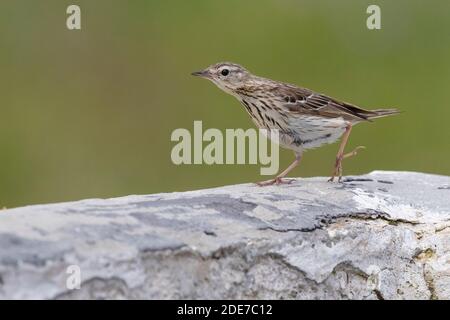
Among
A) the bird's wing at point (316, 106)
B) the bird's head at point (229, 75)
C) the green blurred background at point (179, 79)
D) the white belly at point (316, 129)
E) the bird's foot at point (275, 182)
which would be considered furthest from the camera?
the green blurred background at point (179, 79)

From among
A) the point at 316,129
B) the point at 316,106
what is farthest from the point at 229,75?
the point at 316,129

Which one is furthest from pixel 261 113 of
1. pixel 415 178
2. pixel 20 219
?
pixel 20 219

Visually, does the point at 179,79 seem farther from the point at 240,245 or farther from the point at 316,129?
the point at 240,245

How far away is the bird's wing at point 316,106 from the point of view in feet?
28.0

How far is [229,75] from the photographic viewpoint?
9086 mm

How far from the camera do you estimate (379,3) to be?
1678 centimetres

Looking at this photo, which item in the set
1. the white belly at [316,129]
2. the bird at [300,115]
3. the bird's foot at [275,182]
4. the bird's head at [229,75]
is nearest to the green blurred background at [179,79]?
the bird's head at [229,75]

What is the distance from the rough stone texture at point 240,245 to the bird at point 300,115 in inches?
41.1

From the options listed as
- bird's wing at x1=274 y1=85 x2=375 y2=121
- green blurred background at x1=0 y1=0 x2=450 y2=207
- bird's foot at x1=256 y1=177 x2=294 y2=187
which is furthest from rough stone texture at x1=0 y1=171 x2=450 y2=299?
green blurred background at x1=0 y1=0 x2=450 y2=207

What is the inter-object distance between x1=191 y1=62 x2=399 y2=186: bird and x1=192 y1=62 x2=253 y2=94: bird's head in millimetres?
93

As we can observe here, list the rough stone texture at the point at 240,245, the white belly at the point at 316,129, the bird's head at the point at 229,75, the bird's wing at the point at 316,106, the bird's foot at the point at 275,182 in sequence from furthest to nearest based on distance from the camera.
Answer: the bird's head at the point at 229,75
the bird's wing at the point at 316,106
the white belly at the point at 316,129
the bird's foot at the point at 275,182
the rough stone texture at the point at 240,245

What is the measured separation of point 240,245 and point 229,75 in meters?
3.48

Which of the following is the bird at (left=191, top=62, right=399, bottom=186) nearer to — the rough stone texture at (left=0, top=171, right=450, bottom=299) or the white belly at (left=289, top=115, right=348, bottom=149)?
the white belly at (left=289, top=115, right=348, bottom=149)

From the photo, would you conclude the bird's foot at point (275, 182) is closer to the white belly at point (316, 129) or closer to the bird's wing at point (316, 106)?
the white belly at point (316, 129)
